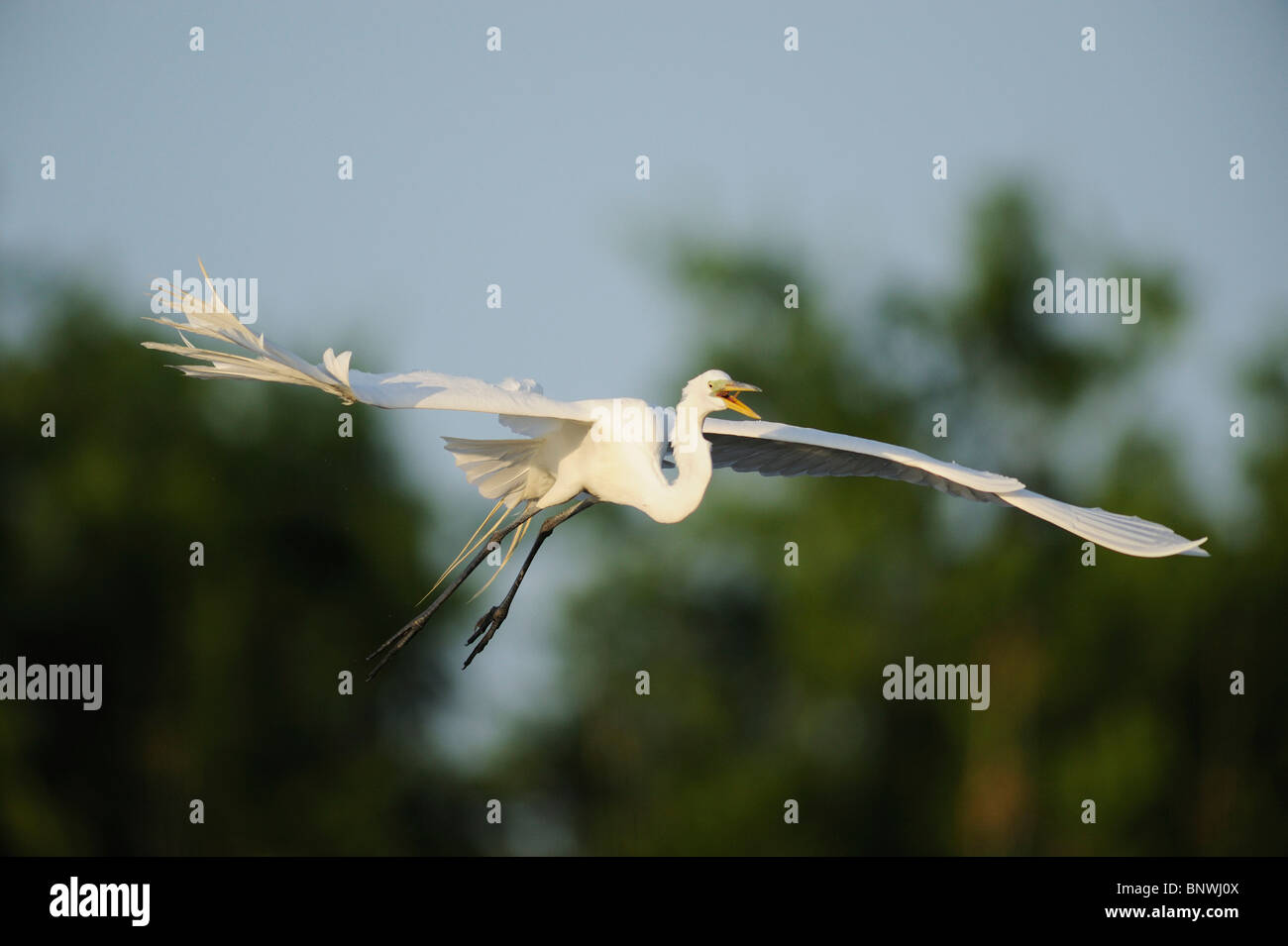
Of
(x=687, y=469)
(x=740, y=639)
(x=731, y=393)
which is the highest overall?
(x=731, y=393)

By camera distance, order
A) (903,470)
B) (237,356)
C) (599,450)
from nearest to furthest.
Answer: (237,356) → (599,450) → (903,470)

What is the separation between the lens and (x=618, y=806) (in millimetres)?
19922

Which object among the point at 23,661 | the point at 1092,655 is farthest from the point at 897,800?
the point at 23,661

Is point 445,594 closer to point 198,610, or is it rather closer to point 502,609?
point 502,609

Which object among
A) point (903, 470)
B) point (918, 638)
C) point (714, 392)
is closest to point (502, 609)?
point (714, 392)

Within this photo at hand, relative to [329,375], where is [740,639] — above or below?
below

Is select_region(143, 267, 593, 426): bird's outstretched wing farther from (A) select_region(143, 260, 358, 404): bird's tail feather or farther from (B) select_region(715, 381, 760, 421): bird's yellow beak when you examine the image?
(B) select_region(715, 381, 760, 421): bird's yellow beak

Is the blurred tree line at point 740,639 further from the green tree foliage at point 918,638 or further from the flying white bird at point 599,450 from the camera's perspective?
the flying white bird at point 599,450

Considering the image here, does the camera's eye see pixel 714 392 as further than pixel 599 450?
No

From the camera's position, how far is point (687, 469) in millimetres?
7555

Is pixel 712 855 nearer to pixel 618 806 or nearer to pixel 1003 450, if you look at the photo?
pixel 618 806

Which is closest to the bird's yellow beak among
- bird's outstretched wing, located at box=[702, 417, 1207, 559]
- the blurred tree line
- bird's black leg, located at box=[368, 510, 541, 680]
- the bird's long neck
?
the bird's long neck

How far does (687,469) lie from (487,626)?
1.80m

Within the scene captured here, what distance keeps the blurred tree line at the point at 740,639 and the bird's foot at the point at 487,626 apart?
10.5 meters
